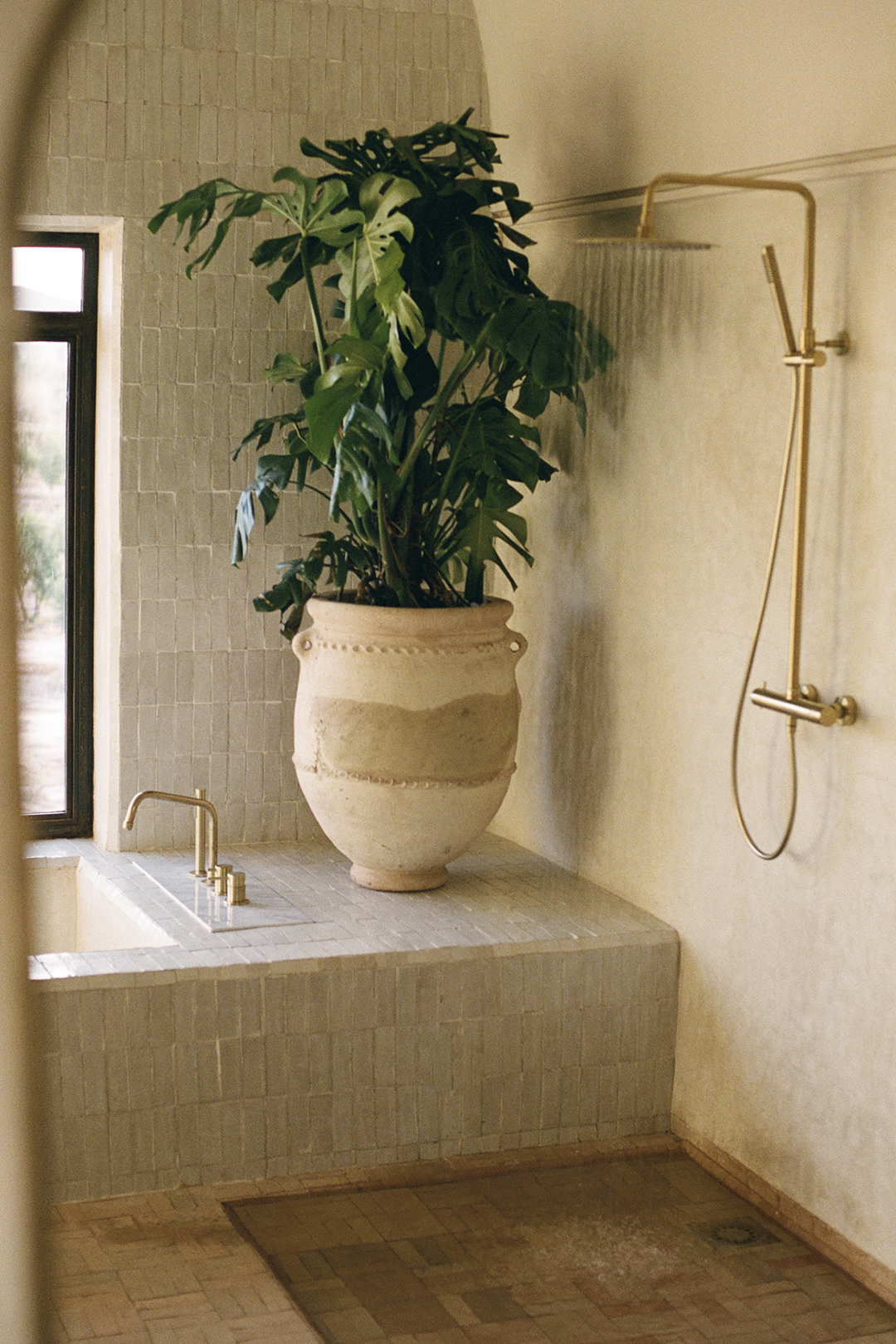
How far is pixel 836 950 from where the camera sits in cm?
248

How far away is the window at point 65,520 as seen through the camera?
3.42 m

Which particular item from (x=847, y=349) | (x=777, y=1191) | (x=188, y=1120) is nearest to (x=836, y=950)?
(x=777, y=1191)

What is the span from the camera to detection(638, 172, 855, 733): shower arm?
2.39m

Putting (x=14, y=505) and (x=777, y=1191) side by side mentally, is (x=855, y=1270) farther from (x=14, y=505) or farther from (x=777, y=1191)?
(x=14, y=505)

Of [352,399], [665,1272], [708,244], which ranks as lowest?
[665,1272]

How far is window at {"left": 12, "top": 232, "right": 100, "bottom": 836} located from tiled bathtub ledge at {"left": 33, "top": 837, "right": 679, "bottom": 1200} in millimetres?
662

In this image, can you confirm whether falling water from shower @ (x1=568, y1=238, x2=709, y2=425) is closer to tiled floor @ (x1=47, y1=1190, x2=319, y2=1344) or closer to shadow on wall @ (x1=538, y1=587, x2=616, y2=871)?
shadow on wall @ (x1=538, y1=587, x2=616, y2=871)

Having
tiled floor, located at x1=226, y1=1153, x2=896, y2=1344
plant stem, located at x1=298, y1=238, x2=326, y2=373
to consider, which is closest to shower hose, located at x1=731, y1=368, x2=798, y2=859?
tiled floor, located at x1=226, y1=1153, x2=896, y2=1344

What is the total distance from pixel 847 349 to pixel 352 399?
2.92 ft

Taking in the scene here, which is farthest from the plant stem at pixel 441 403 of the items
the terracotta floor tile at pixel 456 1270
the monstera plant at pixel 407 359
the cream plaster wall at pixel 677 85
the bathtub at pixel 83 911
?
the terracotta floor tile at pixel 456 1270

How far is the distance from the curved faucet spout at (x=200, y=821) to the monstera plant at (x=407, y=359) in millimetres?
431

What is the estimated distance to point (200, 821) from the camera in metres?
3.22

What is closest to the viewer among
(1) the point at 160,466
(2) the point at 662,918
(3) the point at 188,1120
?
(3) the point at 188,1120

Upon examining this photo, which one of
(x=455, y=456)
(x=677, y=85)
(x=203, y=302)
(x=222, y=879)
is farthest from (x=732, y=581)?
(x=203, y=302)
